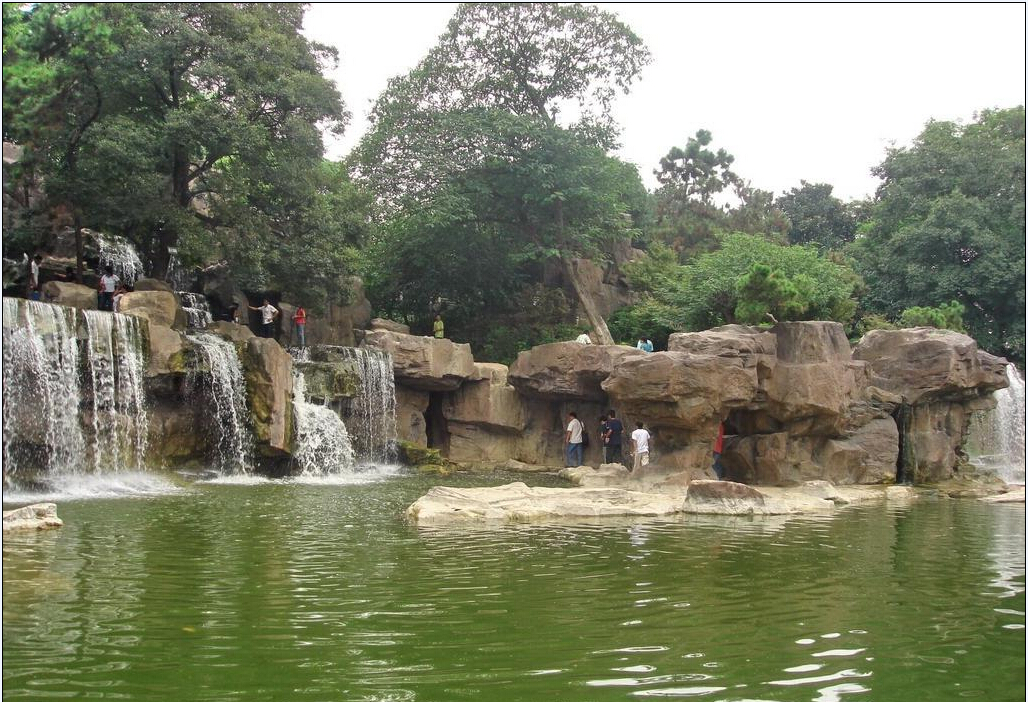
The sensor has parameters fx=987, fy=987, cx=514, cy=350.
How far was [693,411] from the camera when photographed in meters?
18.7

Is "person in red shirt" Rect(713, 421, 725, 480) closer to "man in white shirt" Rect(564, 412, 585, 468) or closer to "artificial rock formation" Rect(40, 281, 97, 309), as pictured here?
"man in white shirt" Rect(564, 412, 585, 468)

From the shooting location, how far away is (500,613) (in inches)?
285

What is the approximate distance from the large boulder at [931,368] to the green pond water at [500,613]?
378 inches

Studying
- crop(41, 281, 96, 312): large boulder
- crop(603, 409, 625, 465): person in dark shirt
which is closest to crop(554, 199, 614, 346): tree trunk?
crop(603, 409, 625, 465): person in dark shirt

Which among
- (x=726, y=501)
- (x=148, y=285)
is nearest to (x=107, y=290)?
(x=148, y=285)

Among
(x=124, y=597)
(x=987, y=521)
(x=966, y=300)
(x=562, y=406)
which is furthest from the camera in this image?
(x=966, y=300)

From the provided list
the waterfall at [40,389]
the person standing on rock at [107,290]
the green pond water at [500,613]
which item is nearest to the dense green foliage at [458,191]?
the person standing on rock at [107,290]

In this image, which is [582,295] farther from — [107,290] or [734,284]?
[107,290]

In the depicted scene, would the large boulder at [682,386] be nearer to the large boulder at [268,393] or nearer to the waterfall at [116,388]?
the large boulder at [268,393]

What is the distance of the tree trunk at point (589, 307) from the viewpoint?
31.2 metres

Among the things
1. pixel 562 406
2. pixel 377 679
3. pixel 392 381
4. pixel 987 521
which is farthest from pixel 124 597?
pixel 562 406

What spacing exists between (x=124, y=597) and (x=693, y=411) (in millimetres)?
12901

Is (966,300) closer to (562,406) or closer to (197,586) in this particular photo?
(562,406)

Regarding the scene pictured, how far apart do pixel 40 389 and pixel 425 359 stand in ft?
29.9
